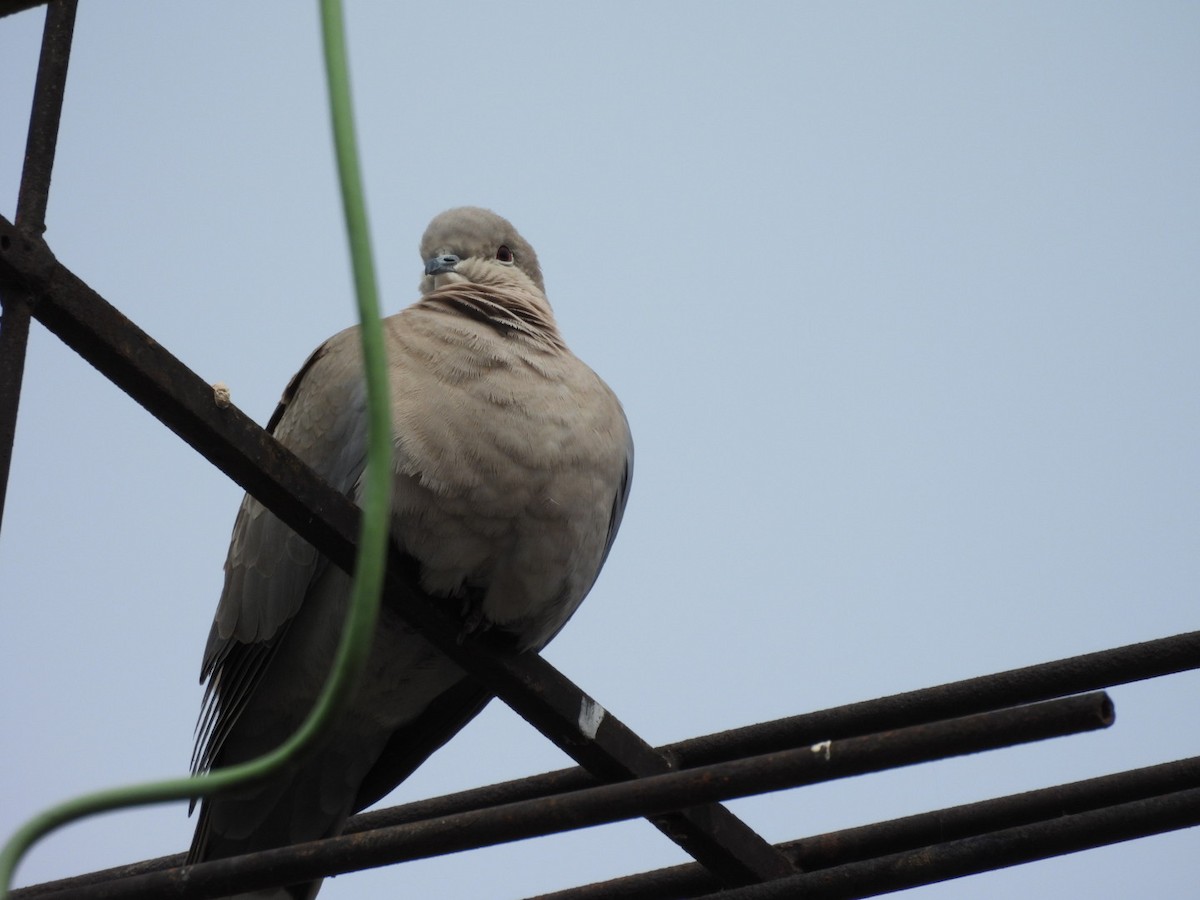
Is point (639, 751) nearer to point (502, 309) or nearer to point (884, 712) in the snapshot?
point (884, 712)

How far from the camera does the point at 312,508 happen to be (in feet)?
8.82

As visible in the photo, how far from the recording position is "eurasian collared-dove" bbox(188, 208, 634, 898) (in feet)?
12.1

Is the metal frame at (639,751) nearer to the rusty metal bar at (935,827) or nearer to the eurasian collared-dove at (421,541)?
the rusty metal bar at (935,827)

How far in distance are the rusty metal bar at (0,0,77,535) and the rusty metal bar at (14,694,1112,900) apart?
27.6 inches

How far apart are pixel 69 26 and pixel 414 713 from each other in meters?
2.17

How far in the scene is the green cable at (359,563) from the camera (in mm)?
1244

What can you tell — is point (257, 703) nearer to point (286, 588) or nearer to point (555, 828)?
point (286, 588)

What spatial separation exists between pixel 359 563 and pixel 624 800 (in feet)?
3.58

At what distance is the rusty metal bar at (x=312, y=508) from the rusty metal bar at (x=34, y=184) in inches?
1.6

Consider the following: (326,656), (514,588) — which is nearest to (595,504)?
(514,588)

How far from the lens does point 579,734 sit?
A: 3.03 m

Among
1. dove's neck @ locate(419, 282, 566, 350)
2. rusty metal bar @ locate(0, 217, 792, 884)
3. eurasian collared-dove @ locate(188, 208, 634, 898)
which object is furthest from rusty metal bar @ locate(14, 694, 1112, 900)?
dove's neck @ locate(419, 282, 566, 350)

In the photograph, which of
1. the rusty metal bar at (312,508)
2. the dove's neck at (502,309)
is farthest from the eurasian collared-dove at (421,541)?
the rusty metal bar at (312,508)

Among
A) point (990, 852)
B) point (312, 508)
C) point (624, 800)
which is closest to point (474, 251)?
point (312, 508)
